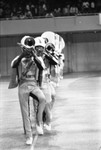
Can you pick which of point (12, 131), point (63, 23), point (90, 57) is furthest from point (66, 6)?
point (12, 131)

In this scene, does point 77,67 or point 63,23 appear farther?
point 77,67

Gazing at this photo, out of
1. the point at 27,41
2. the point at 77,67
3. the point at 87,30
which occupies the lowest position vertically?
the point at 77,67

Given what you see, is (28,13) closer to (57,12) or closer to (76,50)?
(57,12)

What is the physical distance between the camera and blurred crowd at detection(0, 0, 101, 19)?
2366 centimetres

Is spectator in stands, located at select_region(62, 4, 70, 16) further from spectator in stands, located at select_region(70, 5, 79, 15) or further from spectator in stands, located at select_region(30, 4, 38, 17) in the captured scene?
spectator in stands, located at select_region(30, 4, 38, 17)

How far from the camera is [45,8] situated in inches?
949

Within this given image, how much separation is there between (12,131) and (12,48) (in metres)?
18.7

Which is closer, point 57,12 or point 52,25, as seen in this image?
point 52,25

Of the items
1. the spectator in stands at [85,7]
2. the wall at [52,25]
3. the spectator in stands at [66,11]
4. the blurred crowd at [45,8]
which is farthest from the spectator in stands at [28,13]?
the spectator in stands at [85,7]

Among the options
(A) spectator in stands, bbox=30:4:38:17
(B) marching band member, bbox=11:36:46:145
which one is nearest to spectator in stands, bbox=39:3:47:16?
(A) spectator in stands, bbox=30:4:38:17

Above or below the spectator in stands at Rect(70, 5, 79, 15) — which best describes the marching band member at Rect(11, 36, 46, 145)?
above

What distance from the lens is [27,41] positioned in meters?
6.65

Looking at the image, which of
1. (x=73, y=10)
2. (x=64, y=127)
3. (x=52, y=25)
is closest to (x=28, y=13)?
(x=52, y=25)

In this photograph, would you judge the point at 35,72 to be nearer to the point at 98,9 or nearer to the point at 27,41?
the point at 27,41
